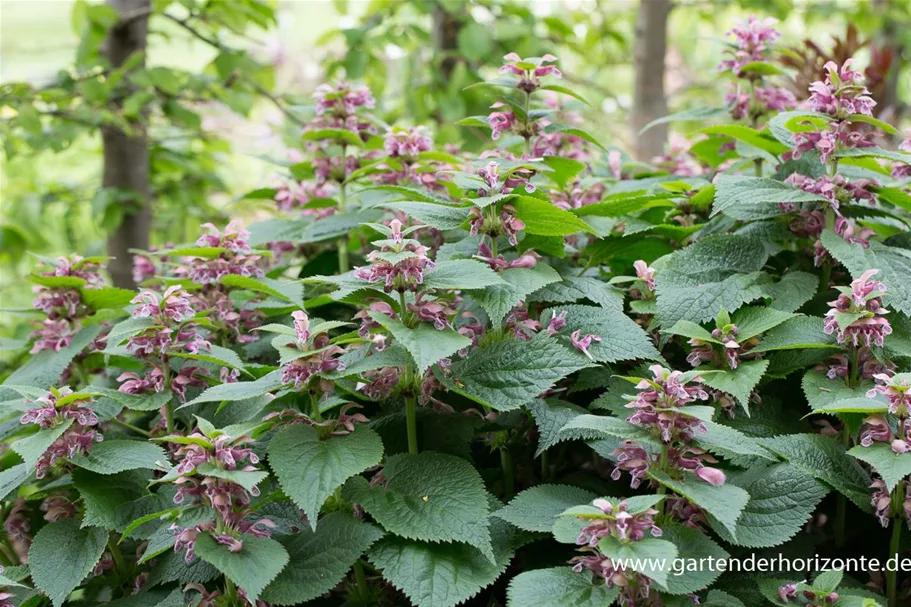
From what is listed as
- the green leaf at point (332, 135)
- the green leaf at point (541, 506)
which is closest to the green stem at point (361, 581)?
the green leaf at point (541, 506)

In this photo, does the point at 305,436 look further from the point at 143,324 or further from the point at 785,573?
the point at 785,573

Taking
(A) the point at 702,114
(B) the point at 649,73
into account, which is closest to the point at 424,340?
(A) the point at 702,114

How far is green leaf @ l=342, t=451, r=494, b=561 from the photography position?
4.45 ft

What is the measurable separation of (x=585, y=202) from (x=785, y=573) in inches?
39.5

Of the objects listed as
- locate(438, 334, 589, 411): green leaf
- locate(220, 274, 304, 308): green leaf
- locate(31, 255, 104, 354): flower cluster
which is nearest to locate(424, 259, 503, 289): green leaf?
locate(438, 334, 589, 411): green leaf

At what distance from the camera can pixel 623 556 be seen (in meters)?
1.17

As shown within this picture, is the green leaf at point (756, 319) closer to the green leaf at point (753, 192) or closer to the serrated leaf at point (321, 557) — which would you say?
the green leaf at point (753, 192)

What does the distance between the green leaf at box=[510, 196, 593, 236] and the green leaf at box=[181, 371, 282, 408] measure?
556mm

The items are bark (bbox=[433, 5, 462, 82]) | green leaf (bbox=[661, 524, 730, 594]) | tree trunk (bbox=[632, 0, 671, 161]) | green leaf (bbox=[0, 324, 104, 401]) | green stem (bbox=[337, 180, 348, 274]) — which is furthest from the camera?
tree trunk (bbox=[632, 0, 671, 161])

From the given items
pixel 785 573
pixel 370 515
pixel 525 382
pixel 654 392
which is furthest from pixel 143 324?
pixel 785 573

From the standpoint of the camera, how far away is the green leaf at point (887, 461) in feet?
4.21

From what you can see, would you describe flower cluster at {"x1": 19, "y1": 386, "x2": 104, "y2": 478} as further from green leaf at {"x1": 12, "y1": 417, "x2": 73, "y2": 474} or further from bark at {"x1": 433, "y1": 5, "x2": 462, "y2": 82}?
bark at {"x1": 433, "y1": 5, "x2": 462, "y2": 82}

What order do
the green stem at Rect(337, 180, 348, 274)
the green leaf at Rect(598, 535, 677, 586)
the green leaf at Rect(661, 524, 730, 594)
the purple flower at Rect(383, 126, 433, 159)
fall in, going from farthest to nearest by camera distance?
the green stem at Rect(337, 180, 348, 274) < the purple flower at Rect(383, 126, 433, 159) < the green leaf at Rect(661, 524, 730, 594) < the green leaf at Rect(598, 535, 677, 586)

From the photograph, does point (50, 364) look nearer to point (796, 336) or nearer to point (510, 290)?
point (510, 290)
